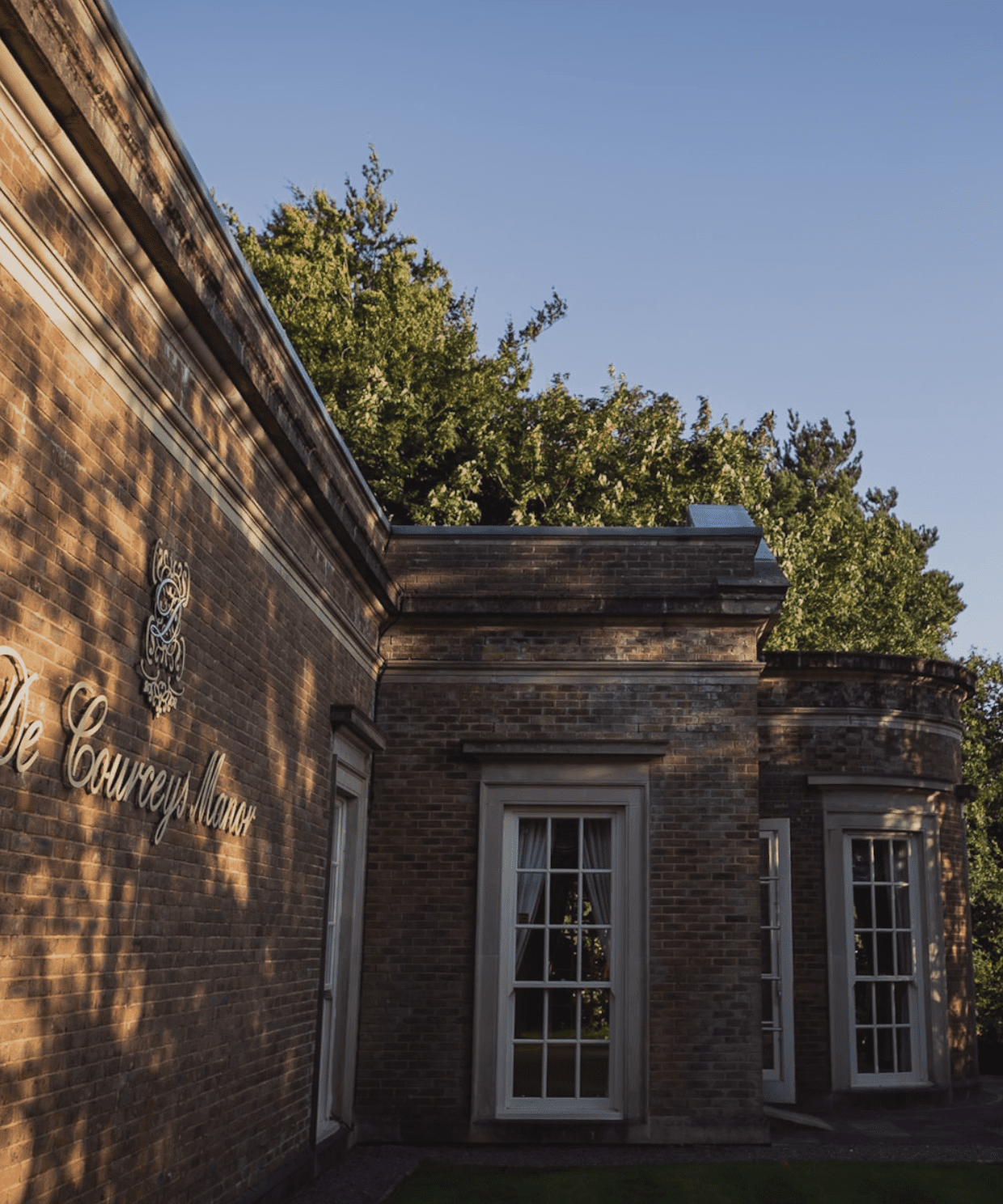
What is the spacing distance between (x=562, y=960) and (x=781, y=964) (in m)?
2.70

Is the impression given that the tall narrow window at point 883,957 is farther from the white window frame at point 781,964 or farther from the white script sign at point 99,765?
the white script sign at point 99,765

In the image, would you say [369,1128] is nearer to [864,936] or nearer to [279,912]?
[279,912]

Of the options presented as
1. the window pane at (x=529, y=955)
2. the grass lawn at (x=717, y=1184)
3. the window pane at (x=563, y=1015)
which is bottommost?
the grass lawn at (x=717, y=1184)

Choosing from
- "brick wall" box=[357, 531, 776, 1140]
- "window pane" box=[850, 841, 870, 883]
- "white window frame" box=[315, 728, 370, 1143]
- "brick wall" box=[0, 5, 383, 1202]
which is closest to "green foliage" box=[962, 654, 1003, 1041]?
"window pane" box=[850, 841, 870, 883]

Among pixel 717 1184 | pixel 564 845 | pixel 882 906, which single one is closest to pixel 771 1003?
pixel 882 906

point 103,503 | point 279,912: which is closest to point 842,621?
point 279,912

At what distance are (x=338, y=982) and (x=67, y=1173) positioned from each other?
4.96 meters

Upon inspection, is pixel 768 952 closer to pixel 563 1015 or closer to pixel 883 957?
pixel 883 957

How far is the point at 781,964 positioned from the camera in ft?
37.9

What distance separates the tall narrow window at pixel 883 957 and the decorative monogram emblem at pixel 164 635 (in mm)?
8282

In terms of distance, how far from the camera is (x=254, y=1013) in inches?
271

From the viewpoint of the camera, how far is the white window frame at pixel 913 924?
11438 mm

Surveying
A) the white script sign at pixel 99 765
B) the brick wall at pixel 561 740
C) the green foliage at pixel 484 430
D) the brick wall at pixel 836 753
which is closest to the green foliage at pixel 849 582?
the green foliage at pixel 484 430

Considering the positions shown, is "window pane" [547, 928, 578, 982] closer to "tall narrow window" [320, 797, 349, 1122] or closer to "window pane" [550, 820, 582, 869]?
"window pane" [550, 820, 582, 869]
